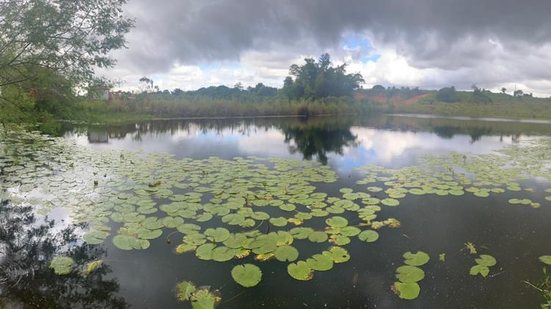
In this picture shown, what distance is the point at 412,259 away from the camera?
3416 mm

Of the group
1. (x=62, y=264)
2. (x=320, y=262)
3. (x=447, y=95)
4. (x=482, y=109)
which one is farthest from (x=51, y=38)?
(x=447, y=95)

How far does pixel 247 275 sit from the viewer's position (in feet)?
9.77

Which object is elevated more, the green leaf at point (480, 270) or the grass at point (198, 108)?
the grass at point (198, 108)

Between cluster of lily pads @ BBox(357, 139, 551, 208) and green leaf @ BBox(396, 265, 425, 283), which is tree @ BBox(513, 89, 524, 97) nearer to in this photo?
cluster of lily pads @ BBox(357, 139, 551, 208)

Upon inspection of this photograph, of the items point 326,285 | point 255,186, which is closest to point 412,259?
point 326,285

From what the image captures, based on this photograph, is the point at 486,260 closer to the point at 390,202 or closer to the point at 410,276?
the point at 410,276

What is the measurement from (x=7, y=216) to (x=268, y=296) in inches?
162

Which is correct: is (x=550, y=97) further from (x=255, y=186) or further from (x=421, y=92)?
(x=255, y=186)

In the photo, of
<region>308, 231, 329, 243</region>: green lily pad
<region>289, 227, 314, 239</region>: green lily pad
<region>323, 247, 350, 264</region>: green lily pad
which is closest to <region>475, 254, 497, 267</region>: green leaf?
<region>323, 247, 350, 264</region>: green lily pad

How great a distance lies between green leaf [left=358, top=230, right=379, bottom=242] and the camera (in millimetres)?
3854

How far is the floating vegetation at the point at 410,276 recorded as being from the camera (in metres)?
2.82

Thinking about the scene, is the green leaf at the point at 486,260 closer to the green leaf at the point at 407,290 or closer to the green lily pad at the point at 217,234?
the green leaf at the point at 407,290

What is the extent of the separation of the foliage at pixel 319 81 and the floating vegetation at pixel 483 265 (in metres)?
39.4

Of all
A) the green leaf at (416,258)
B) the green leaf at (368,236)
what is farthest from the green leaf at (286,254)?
the green leaf at (416,258)
